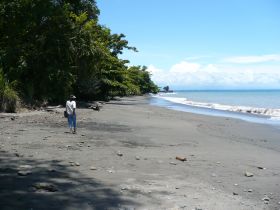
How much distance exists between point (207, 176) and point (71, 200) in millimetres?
3452

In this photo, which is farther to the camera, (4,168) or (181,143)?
(181,143)

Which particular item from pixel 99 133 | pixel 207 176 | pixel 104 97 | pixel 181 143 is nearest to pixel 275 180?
pixel 207 176

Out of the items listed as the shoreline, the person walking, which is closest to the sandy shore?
the person walking

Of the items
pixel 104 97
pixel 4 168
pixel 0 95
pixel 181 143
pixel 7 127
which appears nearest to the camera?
pixel 4 168

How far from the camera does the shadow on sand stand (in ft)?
21.1

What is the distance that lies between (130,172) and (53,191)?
227 centimetres

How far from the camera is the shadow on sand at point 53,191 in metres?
6.43

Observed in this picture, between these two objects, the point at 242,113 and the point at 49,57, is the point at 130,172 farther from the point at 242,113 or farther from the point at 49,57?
the point at 242,113

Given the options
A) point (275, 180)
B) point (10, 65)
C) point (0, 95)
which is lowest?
point (275, 180)

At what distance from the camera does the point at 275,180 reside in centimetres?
916

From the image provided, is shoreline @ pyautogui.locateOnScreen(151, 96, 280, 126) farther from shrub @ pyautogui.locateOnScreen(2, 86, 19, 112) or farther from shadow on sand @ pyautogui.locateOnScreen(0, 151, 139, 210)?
shadow on sand @ pyautogui.locateOnScreen(0, 151, 139, 210)

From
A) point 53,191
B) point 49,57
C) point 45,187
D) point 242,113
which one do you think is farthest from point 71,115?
point 242,113

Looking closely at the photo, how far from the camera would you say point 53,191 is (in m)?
7.11

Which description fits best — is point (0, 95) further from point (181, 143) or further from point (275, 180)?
point (275, 180)
